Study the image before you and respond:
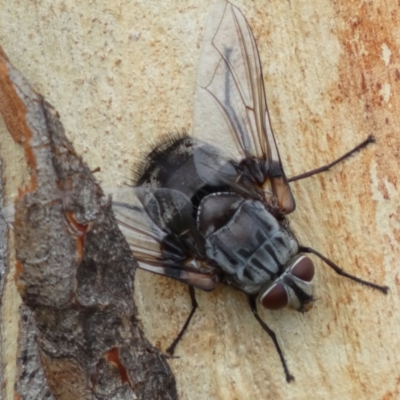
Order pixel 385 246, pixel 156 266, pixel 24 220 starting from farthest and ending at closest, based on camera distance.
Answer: pixel 156 266, pixel 385 246, pixel 24 220

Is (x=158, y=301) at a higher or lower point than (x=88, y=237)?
lower

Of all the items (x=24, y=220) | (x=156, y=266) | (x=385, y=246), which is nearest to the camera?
(x=24, y=220)

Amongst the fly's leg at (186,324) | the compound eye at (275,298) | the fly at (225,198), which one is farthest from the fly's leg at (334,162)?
the fly's leg at (186,324)

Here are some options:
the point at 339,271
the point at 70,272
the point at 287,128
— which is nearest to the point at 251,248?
the point at 339,271

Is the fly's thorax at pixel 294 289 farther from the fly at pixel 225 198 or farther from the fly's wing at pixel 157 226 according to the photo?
the fly's wing at pixel 157 226

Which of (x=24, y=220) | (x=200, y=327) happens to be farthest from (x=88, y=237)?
(x=200, y=327)

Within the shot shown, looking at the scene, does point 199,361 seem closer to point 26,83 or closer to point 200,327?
point 200,327

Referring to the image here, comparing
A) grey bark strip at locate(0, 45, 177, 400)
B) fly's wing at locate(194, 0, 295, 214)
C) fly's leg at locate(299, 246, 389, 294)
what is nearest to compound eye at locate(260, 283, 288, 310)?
fly's leg at locate(299, 246, 389, 294)
